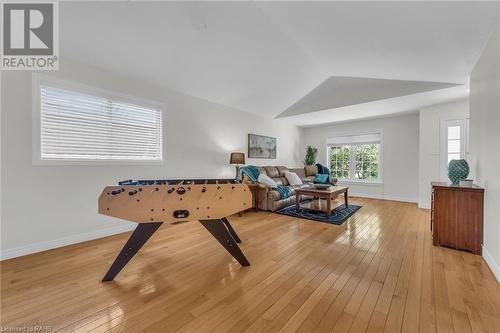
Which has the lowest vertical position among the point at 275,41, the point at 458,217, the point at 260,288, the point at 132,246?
the point at 260,288

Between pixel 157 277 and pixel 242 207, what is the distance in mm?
1010

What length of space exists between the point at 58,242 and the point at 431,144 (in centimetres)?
702

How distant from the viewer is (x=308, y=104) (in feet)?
17.8

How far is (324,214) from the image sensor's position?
4.02 m

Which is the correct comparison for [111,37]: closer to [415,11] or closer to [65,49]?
[65,49]

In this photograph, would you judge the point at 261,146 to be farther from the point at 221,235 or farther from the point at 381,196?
the point at 221,235

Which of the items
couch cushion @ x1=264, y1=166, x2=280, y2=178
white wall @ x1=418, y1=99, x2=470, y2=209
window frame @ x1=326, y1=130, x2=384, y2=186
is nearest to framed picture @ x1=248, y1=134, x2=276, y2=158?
couch cushion @ x1=264, y1=166, x2=280, y2=178

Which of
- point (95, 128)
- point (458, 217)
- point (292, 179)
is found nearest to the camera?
point (458, 217)

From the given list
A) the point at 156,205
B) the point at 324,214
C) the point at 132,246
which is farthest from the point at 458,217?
the point at 132,246

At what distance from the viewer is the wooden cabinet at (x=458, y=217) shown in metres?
2.38

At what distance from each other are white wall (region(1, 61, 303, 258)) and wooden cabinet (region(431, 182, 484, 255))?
152 inches

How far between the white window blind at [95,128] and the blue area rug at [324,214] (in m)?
2.75

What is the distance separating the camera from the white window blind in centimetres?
255

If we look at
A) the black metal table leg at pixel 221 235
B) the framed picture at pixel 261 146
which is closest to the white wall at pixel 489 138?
the black metal table leg at pixel 221 235
